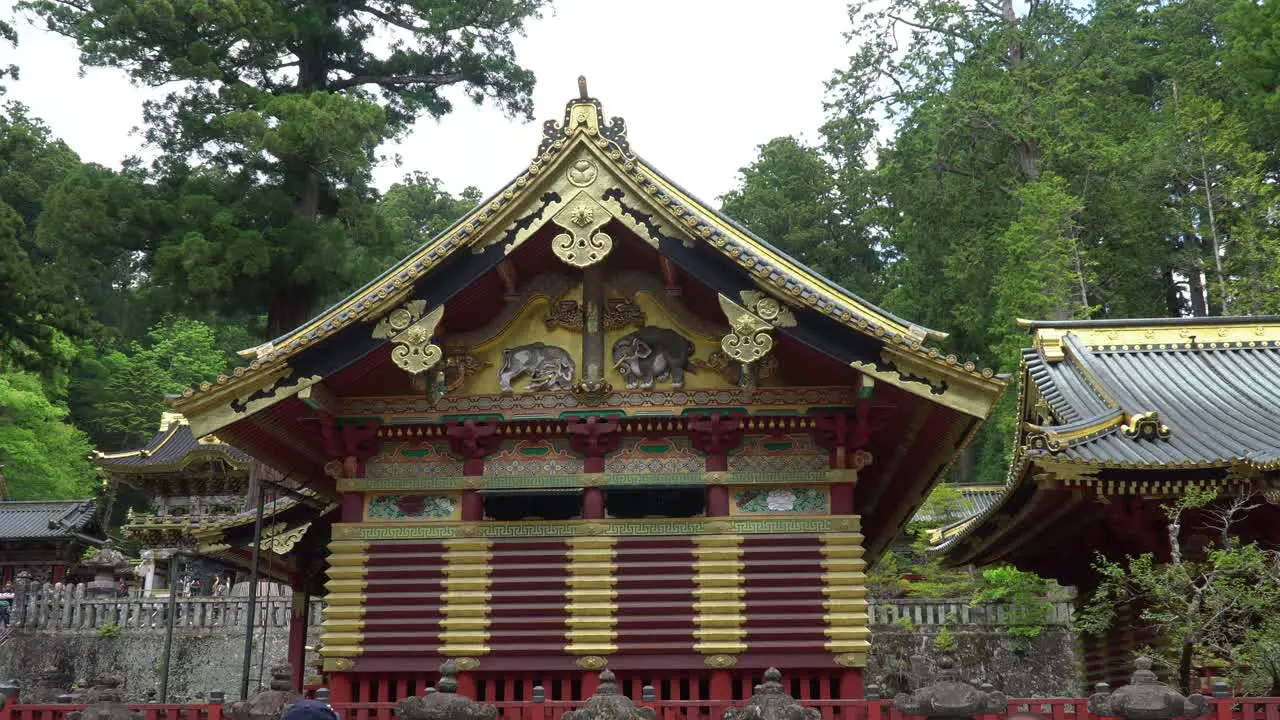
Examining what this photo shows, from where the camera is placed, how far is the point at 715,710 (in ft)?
40.5

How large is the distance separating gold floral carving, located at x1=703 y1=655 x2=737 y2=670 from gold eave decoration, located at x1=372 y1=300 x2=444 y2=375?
4.66 meters

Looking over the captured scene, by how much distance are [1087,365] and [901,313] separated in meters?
29.5

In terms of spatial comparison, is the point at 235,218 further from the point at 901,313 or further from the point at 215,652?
the point at 901,313

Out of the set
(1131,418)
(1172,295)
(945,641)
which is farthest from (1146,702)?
(1172,295)

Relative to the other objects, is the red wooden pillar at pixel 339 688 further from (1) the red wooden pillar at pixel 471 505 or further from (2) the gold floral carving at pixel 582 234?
(2) the gold floral carving at pixel 582 234

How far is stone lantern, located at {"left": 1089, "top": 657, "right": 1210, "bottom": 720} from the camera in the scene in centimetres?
1065

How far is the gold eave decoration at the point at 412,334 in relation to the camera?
14.1 metres

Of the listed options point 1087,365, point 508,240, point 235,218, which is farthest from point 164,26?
point 1087,365

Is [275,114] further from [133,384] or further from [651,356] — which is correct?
[133,384]

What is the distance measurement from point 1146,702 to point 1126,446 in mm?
5146

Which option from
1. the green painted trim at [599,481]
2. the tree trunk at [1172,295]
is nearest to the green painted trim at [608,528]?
the green painted trim at [599,481]

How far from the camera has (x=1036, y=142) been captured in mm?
44344

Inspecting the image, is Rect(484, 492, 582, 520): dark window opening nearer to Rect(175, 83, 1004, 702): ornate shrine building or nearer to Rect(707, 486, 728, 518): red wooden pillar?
Rect(175, 83, 1004, 702): ornate shrine building

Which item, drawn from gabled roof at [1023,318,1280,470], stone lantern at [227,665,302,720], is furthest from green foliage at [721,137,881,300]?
stone lantern at [227,665,302,720]
